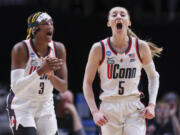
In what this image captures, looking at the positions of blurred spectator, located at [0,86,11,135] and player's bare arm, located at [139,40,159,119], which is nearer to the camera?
player's bare arm, located at [139,40,159,119]

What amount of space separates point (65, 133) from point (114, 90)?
374 cm

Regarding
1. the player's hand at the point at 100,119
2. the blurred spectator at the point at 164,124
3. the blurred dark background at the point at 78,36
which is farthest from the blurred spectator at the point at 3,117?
the player's hand at the point at 100,119

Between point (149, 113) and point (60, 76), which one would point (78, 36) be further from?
point (149, 113)

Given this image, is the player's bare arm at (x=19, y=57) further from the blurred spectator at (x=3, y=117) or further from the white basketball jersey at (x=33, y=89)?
the blurred spectator at (x=3, y=117)

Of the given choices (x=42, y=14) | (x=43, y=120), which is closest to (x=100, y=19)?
(x=42, y=14)

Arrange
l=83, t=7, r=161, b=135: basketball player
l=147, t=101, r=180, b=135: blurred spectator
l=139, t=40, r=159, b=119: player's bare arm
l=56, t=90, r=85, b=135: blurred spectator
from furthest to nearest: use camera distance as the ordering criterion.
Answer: l=147, t=101, r=180, b=135: blurred spectator → l=56, t=90, r=85, b=135: blurred spectator → l=139, t=40, r=159, b=119: player's bare arm → l=83, t=7, r=161, b=135: basketball player

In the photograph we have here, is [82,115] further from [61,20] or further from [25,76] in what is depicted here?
[25,76]

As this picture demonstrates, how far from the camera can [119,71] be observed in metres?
4.36

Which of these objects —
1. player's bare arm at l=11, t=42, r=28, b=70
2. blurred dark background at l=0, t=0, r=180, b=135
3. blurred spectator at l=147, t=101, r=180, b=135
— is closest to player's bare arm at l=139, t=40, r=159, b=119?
player's bare arm at l=11, t=42, r=28, b=70

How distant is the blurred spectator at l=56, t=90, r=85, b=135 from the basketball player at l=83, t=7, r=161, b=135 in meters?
3.41

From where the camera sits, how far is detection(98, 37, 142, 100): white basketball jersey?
4340mm

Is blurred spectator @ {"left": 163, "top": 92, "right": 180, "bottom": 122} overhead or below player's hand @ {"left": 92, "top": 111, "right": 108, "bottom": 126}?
below

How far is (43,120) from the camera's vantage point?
4.46 m

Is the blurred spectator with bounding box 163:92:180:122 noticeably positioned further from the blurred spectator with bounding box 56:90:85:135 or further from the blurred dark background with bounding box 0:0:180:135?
the blurred spectator with bounding box 56:90:85:135
